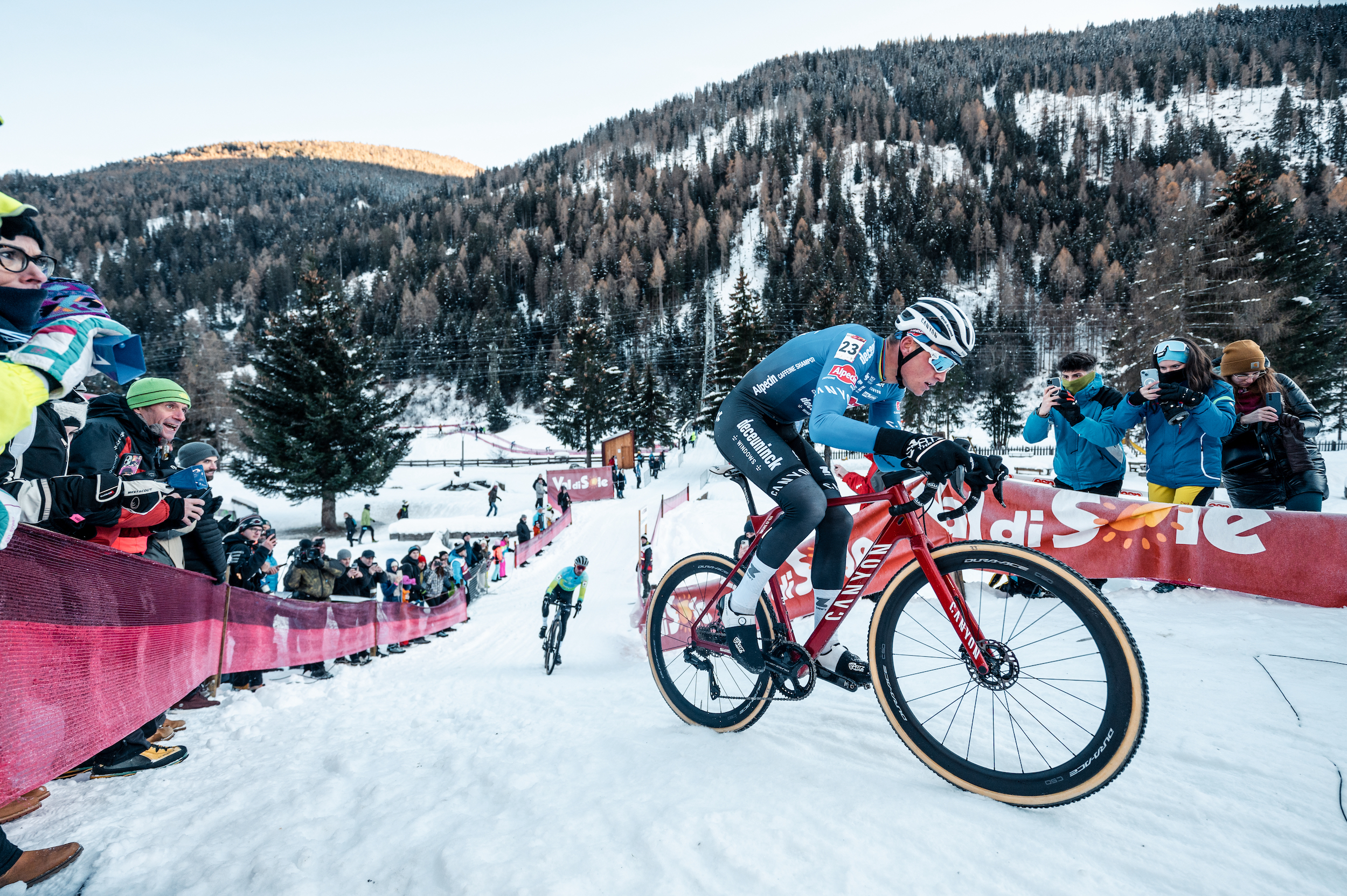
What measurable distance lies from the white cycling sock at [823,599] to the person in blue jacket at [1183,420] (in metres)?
3.93

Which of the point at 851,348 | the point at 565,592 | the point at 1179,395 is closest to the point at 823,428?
the point at 851,348

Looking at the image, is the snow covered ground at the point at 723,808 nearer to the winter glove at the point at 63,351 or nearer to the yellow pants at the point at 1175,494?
the yellow pants at the point at 1175,494

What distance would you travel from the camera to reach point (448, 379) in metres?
87.2

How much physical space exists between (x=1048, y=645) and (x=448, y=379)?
92.1m

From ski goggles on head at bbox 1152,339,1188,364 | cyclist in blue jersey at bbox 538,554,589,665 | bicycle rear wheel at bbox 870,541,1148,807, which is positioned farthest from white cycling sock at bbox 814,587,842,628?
cyclist in blue jersey at bbox 538,554,589,665

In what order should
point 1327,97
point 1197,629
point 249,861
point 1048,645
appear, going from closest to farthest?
1. point 249,861
2. point 1048,645
3. point 1197,629
4. point 1327,97

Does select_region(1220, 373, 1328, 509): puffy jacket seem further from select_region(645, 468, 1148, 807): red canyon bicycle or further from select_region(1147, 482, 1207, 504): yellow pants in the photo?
select_region(645, 468, 1148, 807): red canyon bicycle

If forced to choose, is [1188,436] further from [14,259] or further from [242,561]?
[242,561]

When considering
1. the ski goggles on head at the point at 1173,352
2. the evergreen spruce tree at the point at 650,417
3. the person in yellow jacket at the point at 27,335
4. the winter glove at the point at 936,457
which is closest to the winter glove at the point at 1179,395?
the ski goggles on head at the point at 1173,352

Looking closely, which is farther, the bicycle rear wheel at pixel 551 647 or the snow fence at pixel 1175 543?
the bicycle rear wheel at pixel 551 647

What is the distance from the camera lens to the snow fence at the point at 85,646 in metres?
2.37

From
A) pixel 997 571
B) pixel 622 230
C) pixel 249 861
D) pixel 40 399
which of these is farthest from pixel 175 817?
pixel 622 230

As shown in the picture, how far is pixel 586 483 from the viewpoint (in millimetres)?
34594

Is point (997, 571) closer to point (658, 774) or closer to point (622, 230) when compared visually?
point (658, 774)
